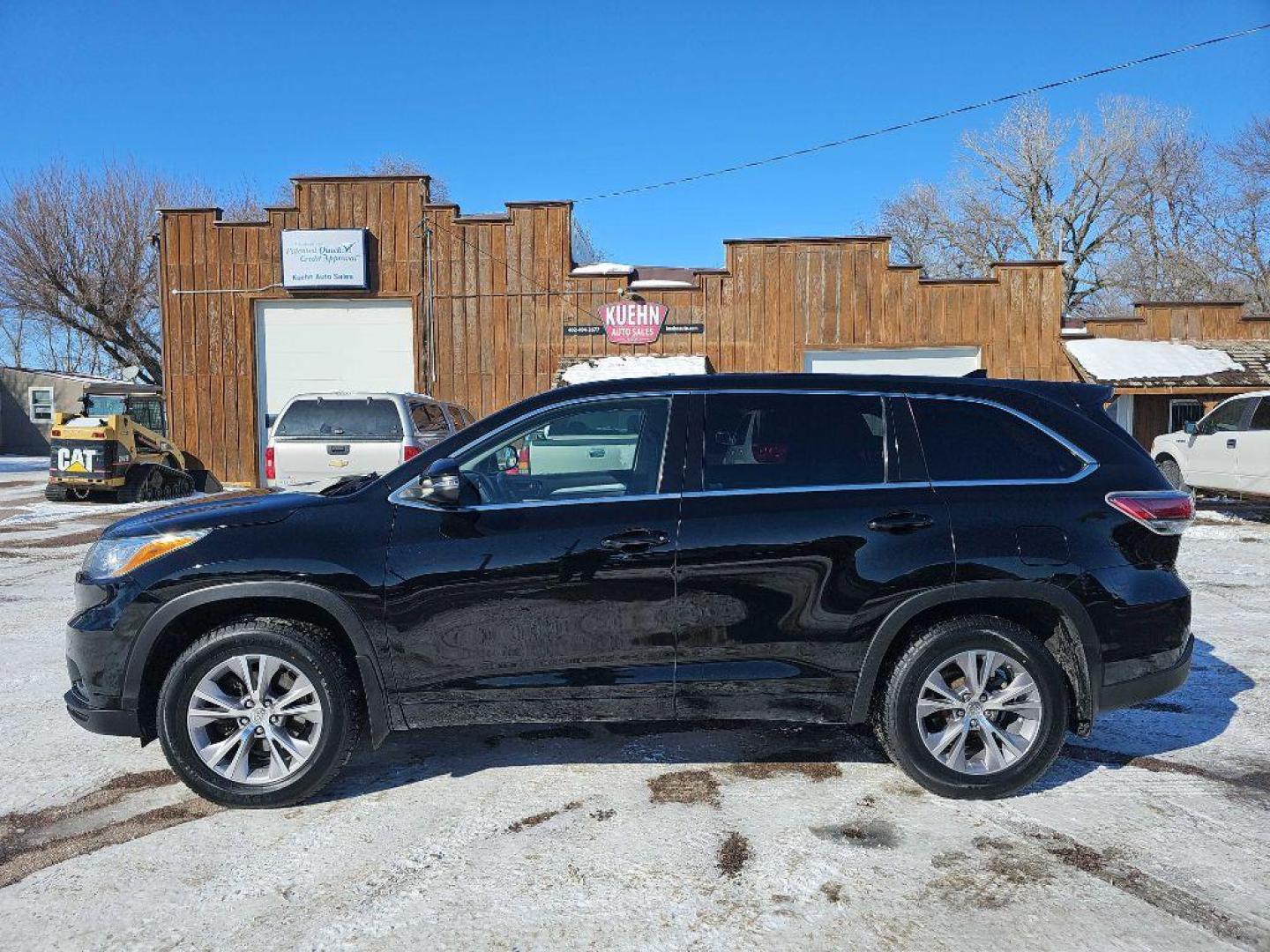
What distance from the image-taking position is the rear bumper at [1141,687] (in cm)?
355

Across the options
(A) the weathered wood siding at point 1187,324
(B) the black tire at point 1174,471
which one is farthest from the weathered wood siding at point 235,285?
(A) the weathered wood siding at point 1187,324

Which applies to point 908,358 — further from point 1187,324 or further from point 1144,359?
point 1187,324

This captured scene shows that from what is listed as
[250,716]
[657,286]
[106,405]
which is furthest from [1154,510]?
[106,405]

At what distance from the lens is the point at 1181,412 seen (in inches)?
766

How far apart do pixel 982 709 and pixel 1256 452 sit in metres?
10.3

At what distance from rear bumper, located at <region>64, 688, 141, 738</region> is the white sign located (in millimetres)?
15952

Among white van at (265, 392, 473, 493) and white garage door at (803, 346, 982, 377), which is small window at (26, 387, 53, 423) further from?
white garage door at (803, 346, 982, 377)

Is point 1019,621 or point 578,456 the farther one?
point 578,456

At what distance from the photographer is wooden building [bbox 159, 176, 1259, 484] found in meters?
18.0

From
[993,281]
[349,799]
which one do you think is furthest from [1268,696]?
[993,281]

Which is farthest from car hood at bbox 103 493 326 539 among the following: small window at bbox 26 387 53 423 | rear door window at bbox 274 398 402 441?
small window at bbox 26 387 53 423

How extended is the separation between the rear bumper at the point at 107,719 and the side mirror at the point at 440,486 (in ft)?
4.69

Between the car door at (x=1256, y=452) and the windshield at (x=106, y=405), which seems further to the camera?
the windshield at (x=106, y=405)

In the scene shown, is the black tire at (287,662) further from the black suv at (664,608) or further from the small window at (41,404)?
the small window at (41,404)
